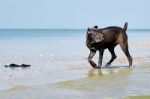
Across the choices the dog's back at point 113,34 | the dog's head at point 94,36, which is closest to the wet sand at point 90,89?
the dog's head at point 94,36

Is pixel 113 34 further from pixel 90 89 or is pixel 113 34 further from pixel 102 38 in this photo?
pixel 90 89

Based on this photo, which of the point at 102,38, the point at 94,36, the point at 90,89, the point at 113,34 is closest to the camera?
the point at 90,89

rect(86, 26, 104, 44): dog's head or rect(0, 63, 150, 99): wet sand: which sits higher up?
rect(86, 26, 104, 44): dog's head

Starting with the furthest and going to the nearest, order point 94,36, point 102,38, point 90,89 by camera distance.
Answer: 1. point 102,38
2. point 94,36
3. point 90,89

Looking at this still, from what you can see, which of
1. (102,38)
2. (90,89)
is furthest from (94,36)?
(90,89)

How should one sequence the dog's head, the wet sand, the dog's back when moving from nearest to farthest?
the wet sand < the dog's head < the dog's back

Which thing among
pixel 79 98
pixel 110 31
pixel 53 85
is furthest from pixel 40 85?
pixel 110 31

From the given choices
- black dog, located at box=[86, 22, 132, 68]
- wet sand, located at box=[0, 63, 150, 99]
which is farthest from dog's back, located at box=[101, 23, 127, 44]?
wet sand, located at box=[0, 63, 150, 99]

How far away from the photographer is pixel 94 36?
18641 millimetres

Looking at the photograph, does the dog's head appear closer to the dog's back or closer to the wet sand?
the dog's back

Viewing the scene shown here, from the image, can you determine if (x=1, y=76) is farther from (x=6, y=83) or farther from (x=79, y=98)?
(x=79, y=98)

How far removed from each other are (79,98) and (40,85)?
2769mm

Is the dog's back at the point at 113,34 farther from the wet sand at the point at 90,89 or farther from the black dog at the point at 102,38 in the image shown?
the wet sand at the point at 90,89

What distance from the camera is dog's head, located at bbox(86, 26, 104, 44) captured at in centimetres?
1865
